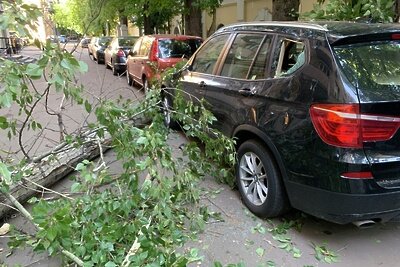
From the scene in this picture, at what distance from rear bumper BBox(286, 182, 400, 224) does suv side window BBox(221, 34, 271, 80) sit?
1.29 m

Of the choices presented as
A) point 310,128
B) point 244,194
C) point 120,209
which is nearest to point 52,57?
point 120,209

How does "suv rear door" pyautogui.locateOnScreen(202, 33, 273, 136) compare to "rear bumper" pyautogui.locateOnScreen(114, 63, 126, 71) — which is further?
"rear bumper" pyautogui.locateOnScreen(114, 63, 126, 71)

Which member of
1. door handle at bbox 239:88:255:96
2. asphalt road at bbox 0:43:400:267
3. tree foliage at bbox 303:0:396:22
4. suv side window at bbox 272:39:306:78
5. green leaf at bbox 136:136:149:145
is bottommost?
asphalt road at bbox 0:43:400:267

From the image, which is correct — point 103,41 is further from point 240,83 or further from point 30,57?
point 30,57

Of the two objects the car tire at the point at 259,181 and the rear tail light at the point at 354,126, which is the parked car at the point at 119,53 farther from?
the rear tail light at the point at 354,126

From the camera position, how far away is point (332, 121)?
8.71ft

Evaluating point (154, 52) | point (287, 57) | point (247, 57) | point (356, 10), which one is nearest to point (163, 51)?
point (154, 52)

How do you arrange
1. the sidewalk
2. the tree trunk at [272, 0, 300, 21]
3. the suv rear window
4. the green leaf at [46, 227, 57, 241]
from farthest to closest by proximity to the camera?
the suv rear window < the tree trunk at [272, 0, 300, 21] < the sidewalk < the green leaf at [46, 227, 57, 241]

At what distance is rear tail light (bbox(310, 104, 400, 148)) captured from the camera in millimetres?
2598

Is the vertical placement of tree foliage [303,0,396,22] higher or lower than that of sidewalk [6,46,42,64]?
higher

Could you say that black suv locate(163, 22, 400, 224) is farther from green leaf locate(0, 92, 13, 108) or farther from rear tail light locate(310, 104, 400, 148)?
green leaf locate(0, 92, 13, 108)

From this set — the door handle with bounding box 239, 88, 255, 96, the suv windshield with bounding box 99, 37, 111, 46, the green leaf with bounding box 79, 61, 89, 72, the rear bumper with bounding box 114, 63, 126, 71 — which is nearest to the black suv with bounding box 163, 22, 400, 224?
the door handle with bounding box 239, 88, 255, 96

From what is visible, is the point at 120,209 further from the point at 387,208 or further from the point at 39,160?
the point at 387,208

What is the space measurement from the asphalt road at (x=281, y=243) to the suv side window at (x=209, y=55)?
1.76m
